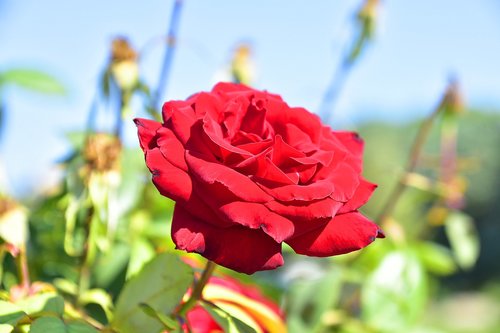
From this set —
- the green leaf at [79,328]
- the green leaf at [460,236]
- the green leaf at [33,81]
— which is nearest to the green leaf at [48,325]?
the green leaf at [79,328]

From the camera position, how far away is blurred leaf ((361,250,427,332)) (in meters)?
0.49

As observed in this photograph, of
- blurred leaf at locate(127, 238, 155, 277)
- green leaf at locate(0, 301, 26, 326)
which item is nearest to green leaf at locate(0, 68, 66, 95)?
blurred leaf at locate(127, 238, 155, 277)

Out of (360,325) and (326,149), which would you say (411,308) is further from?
(326,149)

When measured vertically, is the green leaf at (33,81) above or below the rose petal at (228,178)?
below

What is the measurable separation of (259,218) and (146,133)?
0.06 meters

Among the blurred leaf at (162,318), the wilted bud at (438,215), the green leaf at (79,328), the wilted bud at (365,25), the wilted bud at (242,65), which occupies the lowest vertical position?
the wilted bud at (438,215)

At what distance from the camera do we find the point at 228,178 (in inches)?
9.7

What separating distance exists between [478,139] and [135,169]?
5.81m

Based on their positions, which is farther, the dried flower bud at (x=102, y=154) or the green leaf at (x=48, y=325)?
the dried flower bud at (x=102, y=154)

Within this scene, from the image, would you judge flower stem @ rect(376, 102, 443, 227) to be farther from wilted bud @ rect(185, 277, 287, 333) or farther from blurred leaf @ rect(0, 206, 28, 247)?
blurred leaf @ rect(0, 206, 28, 247)

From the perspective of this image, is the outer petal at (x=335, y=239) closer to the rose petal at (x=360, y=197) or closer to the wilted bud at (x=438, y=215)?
the rose petal at (x=360, y=197)

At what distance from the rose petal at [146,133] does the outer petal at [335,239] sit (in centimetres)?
6

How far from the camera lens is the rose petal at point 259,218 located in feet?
0.78

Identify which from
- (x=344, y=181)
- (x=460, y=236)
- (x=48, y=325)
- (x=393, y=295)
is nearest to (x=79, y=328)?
(x=48, y=325)
